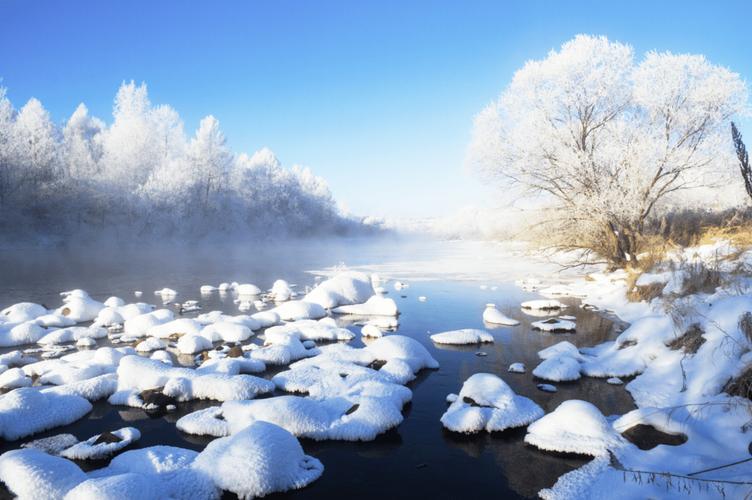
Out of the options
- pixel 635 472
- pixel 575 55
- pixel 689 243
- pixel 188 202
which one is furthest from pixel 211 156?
pixel 635 472

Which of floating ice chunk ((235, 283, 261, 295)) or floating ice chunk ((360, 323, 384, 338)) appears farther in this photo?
floating ice chunk ((235, 283, 261, 295))

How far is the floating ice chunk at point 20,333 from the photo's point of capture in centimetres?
1077

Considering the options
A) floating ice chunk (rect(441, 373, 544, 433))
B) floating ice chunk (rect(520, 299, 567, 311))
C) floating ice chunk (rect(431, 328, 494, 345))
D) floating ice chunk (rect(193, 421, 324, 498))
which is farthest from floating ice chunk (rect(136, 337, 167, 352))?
floating ice chunk (rect(520, 299, 567, 311))

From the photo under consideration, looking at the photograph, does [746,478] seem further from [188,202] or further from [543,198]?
[188,202]

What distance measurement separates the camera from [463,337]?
11.1 metres

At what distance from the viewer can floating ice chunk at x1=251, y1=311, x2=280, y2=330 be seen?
12969 mm

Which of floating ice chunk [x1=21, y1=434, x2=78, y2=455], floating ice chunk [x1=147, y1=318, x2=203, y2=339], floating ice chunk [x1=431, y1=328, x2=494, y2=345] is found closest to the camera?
floating ice chunk [x1=21, y1=434, x2=78, y2=455]

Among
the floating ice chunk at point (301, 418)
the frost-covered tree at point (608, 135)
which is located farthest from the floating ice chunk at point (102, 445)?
the frost-covered tree at point (608, 135)

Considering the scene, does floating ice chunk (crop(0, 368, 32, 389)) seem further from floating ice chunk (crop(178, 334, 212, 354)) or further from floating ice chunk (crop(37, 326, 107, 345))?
floating ice chunk (crop(37, 326, 107, 345))

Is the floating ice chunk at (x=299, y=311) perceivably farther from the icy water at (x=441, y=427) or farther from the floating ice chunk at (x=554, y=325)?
the floating ice chunk at (x=554, y=325)

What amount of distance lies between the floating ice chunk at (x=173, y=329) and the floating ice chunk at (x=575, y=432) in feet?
27.8

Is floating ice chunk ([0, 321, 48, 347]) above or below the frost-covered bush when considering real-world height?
below

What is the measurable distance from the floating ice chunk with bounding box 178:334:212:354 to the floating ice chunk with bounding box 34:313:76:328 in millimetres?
4354

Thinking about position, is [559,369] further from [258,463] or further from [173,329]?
[173,329]
